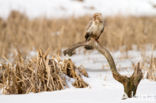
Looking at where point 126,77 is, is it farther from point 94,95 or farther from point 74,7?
point 74,7

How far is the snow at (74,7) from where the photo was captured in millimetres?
11875

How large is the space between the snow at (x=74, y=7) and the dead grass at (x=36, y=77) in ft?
24.9

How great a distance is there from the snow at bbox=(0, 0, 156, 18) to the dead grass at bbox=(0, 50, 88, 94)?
7593 millimetres

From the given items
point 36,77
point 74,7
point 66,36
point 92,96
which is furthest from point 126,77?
point 74,7

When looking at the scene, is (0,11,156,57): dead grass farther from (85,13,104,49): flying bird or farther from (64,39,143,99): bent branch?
(64,39,143,99): bent branch

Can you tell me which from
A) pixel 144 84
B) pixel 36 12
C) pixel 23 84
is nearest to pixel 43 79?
pixel 23 84

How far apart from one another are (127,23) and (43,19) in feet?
8.35

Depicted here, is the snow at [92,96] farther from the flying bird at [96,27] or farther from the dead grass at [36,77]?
the flying bird at [96,27]

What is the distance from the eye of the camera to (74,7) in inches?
541

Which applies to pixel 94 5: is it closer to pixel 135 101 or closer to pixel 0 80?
pixel 0 80

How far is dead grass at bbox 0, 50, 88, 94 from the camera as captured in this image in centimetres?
329

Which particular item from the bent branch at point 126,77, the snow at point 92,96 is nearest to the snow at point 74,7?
the snow at point 92,96

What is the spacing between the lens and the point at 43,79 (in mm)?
3328

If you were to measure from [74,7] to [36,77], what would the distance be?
1067cm
